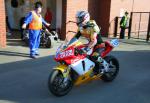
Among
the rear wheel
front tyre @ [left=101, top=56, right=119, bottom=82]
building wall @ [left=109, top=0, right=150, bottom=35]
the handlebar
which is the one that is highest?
building wall @ [left=109, top=0, right=150, bottom=35]

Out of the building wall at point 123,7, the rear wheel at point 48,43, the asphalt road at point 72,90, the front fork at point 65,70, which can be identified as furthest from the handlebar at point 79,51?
the building wall at point 123,7

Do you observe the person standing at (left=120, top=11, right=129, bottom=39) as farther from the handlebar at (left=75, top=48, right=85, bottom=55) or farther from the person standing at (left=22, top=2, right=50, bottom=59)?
the handlebar at (left=75, top=48, right=85, bottom=55)

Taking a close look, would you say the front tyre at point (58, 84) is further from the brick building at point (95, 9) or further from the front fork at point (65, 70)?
the brick building at point (95, 9)

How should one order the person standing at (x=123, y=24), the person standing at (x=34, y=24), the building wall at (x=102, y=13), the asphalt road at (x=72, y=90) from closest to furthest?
the asphalt road at (x=72, y=90) → the person standing at (x=34, y=24) → the person standing at (x=123, y=24) → the building wall at (x=102, y=13)

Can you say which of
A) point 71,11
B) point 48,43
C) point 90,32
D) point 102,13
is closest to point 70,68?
point 90,32

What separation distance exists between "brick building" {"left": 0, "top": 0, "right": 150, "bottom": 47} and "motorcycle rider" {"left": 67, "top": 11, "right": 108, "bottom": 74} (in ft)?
18.0

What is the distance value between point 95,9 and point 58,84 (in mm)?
10203

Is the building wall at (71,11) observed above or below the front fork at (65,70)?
above

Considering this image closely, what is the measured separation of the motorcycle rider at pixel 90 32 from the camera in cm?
615

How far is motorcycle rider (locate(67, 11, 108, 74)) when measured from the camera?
6.15 metres

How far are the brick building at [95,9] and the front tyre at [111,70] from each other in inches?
198

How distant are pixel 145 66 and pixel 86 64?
3.37 metres

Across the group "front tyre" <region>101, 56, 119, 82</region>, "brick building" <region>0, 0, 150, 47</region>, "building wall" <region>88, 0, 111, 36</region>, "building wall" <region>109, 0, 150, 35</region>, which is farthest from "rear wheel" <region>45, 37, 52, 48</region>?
"building wall" <region>109, 0, 150, 35</region>

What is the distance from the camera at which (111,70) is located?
23.4 feet
